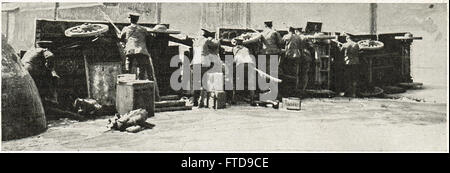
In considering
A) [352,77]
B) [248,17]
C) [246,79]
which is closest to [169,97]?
[246,79]

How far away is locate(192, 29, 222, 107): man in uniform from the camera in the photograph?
685 cm

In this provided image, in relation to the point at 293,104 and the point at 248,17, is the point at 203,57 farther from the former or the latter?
the point at 248,17

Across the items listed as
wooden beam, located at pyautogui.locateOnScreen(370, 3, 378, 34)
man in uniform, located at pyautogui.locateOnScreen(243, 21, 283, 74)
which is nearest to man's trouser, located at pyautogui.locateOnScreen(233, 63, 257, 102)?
man in uniform, located at pyautogui.locateOnScreen(243, 21, 283, 74)

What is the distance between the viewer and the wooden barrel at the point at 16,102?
4461 millimetres

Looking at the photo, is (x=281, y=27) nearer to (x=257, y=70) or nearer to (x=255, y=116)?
(x=257, y=70)

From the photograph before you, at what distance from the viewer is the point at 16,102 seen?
453 centimetres

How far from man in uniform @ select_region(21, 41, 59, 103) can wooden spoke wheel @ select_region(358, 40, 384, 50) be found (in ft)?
20.7

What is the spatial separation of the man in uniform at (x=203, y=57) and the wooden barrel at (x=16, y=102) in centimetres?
283

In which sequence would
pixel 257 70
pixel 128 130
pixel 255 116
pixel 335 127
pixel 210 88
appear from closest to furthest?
pixel 128 130 → pixel 335 127 → pixel 255 116 → pixel 210 88 → pixel 257 70

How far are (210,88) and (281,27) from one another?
703 centimetres

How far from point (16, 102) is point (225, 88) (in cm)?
373
